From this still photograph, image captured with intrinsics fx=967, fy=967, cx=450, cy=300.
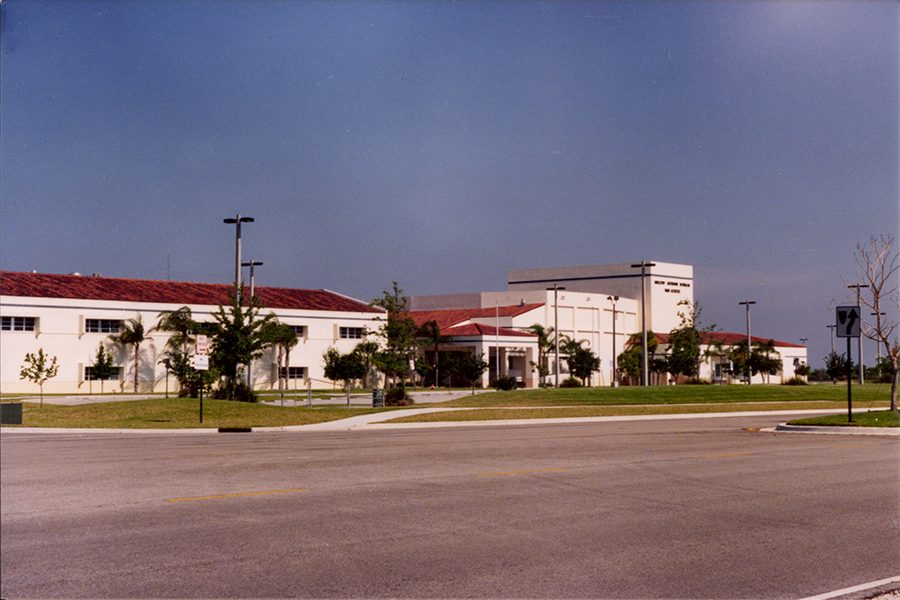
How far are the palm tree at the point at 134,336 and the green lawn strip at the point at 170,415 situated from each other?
26574 mm

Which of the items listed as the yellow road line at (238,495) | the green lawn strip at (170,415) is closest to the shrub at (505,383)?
the green lawn strip at (170,415)

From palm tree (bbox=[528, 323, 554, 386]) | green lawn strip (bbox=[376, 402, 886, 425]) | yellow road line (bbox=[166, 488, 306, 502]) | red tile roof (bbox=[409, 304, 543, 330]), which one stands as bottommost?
green lawn strip (bbox=[376, 402, 886, 425])

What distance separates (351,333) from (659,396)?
1268 inches

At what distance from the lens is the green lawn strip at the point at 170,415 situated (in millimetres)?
30203

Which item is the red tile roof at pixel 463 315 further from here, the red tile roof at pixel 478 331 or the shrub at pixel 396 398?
the shrub at pixel 396 398

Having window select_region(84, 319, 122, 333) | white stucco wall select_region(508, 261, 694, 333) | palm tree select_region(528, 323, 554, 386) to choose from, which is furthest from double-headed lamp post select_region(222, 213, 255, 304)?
white stucco wall select_region(508, 261, 694, 333)

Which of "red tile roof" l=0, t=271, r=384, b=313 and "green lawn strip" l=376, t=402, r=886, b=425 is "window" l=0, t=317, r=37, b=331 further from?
"green lawn strip" l=376, t=402, r=886, b=425

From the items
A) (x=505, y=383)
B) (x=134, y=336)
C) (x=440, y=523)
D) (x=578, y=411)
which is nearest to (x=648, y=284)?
(x=505, y=383)

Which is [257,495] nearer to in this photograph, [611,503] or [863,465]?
[611,503]

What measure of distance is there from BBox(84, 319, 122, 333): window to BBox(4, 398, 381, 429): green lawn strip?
26.4m

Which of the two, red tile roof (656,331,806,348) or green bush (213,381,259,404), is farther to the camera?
red tile roof (656,331,806,348)

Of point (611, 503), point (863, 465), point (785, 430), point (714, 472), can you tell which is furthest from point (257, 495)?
Result: point (785, 430)

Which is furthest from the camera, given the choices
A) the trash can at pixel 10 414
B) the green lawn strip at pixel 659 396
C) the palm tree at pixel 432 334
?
the palm tree at pixel 432 334

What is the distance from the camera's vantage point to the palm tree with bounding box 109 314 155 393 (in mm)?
63312
